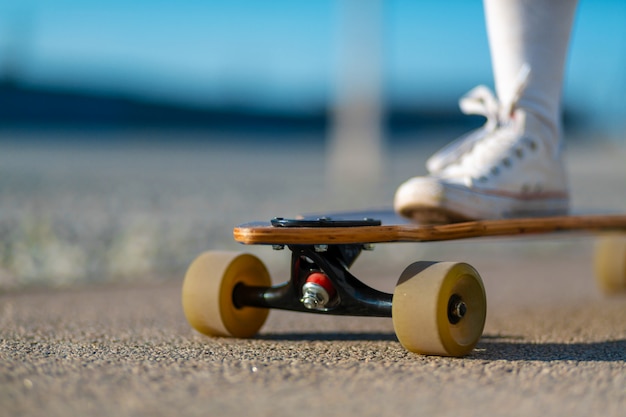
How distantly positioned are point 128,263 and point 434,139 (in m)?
34.6

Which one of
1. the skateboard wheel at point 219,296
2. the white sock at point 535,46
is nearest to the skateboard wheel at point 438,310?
the skateboard wheel at point 219,296

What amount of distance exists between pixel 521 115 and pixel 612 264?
1.13 metres

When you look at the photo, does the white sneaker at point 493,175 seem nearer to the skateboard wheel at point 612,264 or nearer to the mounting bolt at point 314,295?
the mounting bolt at point 314,295

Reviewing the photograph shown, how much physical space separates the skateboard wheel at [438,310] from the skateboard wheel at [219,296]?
49 cm

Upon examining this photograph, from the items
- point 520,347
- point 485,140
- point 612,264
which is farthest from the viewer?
point 612,264

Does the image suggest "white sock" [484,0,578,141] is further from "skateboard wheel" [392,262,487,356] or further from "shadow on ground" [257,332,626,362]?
"skateboard wheel" [392,262,487,356]

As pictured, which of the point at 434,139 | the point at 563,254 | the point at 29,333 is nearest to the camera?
the point at 29,333

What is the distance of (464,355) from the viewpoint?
1842 millimetres

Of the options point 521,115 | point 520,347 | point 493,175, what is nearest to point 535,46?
point 521,115

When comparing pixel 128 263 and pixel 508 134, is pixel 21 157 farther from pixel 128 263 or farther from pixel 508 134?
pixel 508 134

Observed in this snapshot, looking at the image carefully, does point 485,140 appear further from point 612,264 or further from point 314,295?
point 612,264

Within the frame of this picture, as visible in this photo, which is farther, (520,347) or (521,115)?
(521,115)

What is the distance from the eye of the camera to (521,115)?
2.46 meters

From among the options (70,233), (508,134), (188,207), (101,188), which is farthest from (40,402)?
(101,188)
